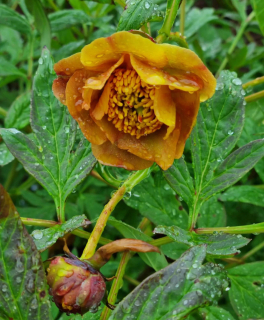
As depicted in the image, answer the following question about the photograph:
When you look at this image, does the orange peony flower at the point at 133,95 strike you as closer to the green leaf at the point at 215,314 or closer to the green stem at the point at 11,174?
the green leaf at the point at 215,314

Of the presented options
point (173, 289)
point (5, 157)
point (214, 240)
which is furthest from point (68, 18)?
point (173, 289)

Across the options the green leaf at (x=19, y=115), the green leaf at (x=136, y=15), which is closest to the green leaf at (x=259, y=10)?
the green leaf at (x=136, y=15)

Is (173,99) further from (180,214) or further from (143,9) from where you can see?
(180,214)

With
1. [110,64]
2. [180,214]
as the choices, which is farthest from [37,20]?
[180,214]

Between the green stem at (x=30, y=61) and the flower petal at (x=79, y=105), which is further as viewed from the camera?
the green stem at (x=30, y=61)

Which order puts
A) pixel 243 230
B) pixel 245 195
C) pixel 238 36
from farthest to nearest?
pixel 238 36, pixel 245 195, pixel 243 230

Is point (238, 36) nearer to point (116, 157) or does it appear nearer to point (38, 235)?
point (116, 157)
